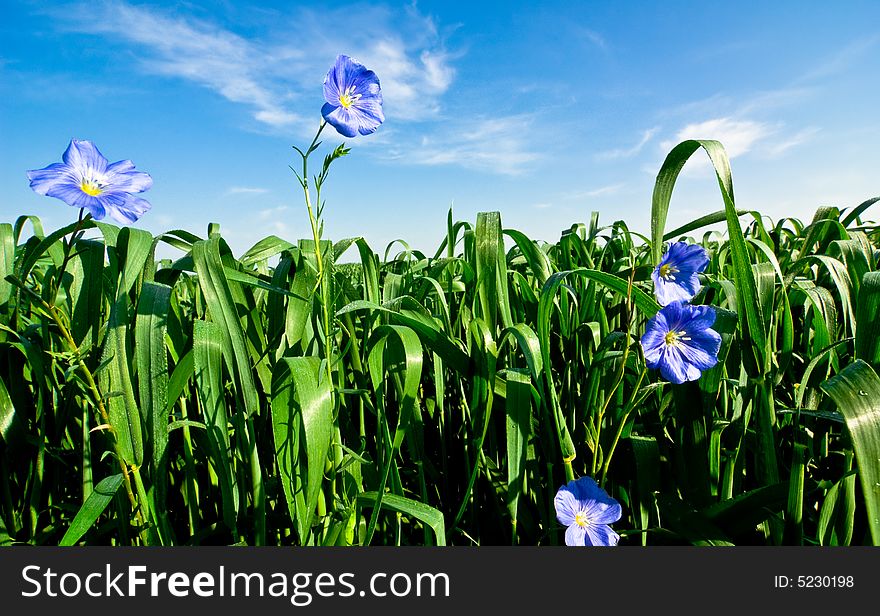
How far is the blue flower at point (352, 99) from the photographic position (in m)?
0.98

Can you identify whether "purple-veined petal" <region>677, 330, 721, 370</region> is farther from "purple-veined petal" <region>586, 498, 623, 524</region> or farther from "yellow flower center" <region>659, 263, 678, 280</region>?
"purple-veined petal" <region>586, 498, 623, 524</region>

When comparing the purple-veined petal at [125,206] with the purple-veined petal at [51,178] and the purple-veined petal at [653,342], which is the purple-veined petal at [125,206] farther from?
the purple-veined petal at [653,342]

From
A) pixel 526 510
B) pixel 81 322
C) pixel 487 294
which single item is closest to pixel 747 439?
pixel 526 510

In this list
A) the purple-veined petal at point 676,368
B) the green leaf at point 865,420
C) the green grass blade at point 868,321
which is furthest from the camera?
the green grass blade at point 868,321

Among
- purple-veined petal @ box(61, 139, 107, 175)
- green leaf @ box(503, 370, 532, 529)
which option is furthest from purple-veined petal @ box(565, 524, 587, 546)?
purple-veined petal @ box(61, 139, 107, 175)

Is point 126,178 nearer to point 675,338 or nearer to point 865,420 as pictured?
point 675,338

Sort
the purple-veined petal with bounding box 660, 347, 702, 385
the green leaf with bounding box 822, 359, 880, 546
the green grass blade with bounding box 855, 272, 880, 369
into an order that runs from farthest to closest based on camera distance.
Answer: the green grass blade with bounding box 855, 272, 880, 369 → the purple-veined petal with bounding box 660, 347, 702, 385 → the green leaf with bounding box 822, 359, 880, 546

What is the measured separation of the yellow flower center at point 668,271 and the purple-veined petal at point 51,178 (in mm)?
980

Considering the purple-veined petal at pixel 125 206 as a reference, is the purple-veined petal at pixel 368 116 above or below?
above

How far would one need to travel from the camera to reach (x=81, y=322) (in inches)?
43.9

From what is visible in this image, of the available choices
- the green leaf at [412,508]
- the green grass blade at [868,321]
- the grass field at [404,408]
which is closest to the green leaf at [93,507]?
the grass field at [404,408]

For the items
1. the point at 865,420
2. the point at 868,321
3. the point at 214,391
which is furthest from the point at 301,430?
the point at 868,321

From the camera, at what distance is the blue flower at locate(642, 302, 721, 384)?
96cm

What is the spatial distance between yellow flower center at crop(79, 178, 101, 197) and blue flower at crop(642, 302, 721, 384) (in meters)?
0.90
